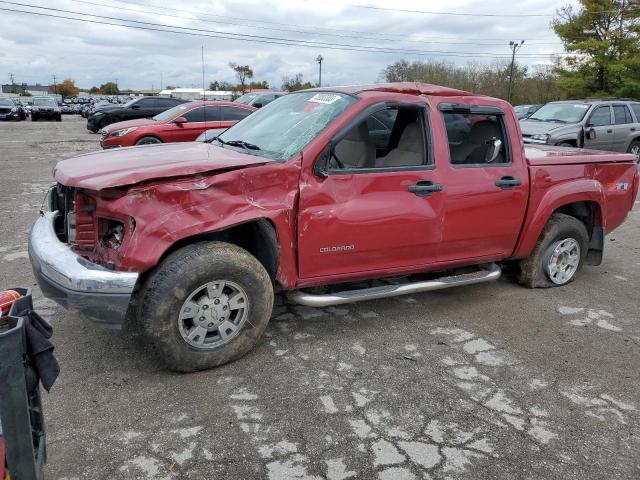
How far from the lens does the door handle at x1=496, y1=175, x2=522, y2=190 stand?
438 cm

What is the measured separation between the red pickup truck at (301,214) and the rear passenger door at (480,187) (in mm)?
13

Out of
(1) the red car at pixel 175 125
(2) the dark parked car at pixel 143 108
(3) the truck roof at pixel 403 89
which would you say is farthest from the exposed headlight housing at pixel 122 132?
(3) the truck roof at pixel 403 89

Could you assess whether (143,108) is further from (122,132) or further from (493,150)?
(493,150)

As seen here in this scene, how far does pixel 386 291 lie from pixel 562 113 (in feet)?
36.9

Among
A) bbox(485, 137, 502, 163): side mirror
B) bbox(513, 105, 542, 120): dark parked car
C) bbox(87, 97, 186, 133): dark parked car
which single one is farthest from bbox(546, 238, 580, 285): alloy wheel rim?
bbox(87, 97, 186, 133): dark parked car

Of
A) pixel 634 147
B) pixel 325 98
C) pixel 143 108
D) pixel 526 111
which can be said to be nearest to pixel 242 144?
pixel 325 98

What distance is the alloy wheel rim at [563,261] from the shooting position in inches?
201

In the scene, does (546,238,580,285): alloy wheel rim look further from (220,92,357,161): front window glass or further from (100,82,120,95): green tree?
(100,82,120,95): green tree

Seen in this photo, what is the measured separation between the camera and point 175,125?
12562 mm

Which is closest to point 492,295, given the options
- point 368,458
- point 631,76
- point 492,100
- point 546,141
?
point 492,100

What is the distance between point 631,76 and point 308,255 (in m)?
33.1

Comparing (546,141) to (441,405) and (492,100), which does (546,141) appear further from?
(441,405)

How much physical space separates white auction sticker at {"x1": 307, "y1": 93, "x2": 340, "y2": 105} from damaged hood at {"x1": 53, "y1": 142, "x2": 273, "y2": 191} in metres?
0.78

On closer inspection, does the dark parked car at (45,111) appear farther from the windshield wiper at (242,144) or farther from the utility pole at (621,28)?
the utility pole at (621,28)
